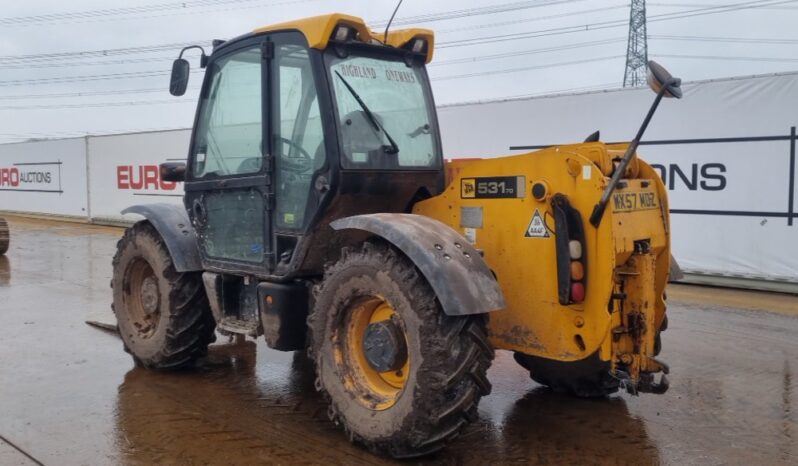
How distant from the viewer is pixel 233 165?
17.6 feet

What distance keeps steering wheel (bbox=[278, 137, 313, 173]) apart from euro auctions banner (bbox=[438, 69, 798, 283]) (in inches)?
273

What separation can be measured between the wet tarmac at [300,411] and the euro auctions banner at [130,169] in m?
10.8

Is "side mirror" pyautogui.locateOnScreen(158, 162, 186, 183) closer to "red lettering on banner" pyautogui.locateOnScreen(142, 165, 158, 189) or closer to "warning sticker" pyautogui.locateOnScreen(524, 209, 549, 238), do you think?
"warning sticker" pyautogui.locateOnScreen(524, 209, 549, 238)

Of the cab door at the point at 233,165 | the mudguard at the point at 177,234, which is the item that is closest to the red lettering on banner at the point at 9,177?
the mudguard at the point at 177,234

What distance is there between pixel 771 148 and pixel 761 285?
1.80 metres

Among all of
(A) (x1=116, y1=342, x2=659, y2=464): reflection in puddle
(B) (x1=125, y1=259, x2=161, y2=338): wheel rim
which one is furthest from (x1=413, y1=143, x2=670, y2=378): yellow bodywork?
(B) (x1=125, y1=259, x2=161, y2=338): wheel rim

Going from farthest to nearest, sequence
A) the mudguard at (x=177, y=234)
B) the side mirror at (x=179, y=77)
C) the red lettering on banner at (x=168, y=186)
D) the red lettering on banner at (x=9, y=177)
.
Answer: the red lettering on banner at (x=9, y=177) < the red lettering on banner at (x=168, y=186) < the mudguard at (x=177, y=234) < the side mirror at (x=179, y=77)

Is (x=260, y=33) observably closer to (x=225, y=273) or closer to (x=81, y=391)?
(x=225, y=273)

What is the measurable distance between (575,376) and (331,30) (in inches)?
111

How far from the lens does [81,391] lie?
5.41 metres

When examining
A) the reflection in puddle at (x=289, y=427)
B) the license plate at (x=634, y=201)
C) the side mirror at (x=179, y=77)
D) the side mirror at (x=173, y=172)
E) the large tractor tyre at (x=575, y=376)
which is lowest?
the reflection in puddle at (x=289, y=427)

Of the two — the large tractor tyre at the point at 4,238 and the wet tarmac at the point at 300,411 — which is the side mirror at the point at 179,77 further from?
the large tractor tyre at the point at 4,238

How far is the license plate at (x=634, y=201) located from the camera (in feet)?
13.4

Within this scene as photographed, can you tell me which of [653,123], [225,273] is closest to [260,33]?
[225,273]
